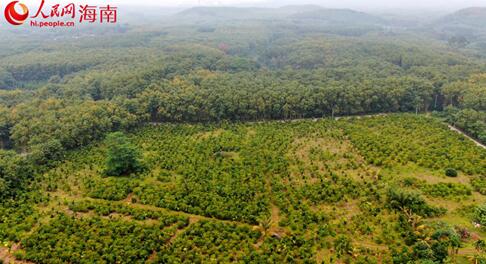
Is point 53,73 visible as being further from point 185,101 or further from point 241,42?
point 241,42

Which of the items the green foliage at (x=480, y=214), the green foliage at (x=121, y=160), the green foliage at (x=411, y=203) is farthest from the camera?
the green foliage at (x=121, y=160)

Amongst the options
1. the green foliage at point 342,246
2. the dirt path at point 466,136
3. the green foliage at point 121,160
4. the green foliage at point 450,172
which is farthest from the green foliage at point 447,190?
the green foliage at point 121,160

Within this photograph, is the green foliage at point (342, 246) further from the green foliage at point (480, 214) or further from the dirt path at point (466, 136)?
the dirt path at point (466, 136)

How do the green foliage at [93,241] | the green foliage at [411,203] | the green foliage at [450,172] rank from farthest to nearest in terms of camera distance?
the green foliage at [450,172] → the green foliage at [411,203] → the green foliage at [93,241]

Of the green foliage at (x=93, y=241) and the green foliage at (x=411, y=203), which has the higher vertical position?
the green foliage at (x=411, y=203)

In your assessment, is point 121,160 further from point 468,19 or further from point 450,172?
point 468,19

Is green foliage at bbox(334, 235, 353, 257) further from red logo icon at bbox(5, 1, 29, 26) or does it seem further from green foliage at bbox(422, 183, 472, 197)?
red logo icon at bbox(5, 1, 29, 26)

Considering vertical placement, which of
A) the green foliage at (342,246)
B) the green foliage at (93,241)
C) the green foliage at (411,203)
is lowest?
the green foliage at (93,241)

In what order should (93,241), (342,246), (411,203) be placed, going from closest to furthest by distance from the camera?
(342,246)
(93,241)
(411,203)

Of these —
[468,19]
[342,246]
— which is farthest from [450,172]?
[468,19]

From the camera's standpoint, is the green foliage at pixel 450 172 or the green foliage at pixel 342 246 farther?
the green foliage at pixel 450 172

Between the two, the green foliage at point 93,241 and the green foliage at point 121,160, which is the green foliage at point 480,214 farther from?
the green foliage at point 121,160
